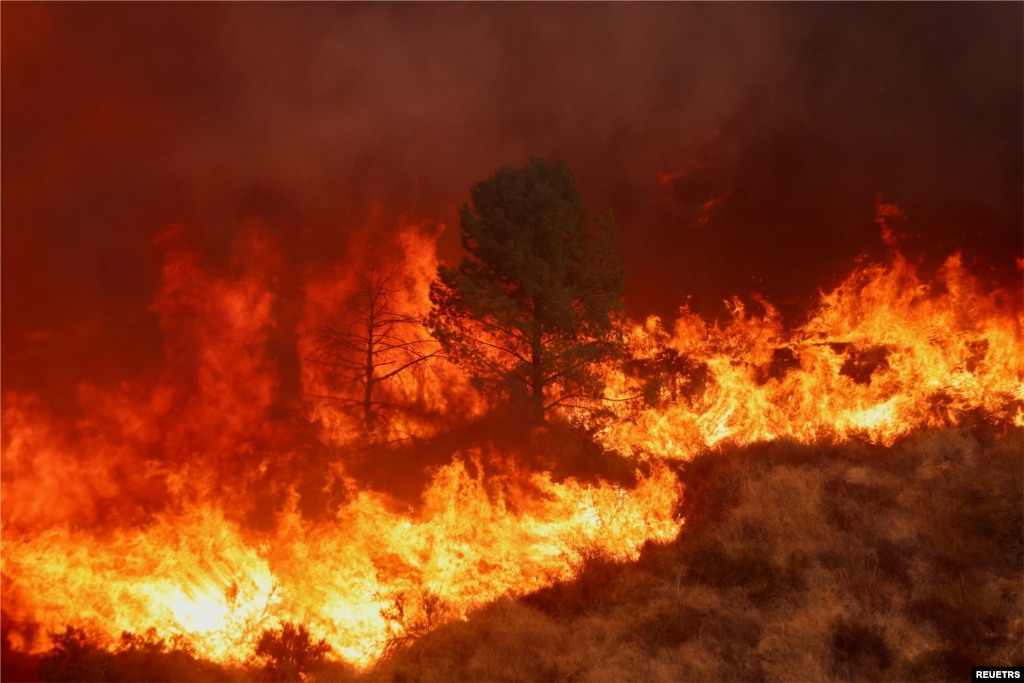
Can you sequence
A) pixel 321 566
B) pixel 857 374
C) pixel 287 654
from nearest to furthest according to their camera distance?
pixel 287 654 < pixel 321 566 < pixel 857 374

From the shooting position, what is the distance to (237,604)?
10.7 m

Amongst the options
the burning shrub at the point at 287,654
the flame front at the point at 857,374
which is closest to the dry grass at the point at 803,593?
the burning shrub at the point at 287,654

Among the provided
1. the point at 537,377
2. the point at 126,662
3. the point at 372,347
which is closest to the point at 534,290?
the point at 537,377

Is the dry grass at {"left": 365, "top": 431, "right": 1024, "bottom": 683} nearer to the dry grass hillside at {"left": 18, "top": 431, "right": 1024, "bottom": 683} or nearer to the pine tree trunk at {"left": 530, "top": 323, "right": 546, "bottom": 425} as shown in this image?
the dry grass hillside at {"left": 18, "top": 431, "right": 1024, "bottom": 683}

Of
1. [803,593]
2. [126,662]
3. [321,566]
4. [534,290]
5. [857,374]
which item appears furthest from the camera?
[857,374]

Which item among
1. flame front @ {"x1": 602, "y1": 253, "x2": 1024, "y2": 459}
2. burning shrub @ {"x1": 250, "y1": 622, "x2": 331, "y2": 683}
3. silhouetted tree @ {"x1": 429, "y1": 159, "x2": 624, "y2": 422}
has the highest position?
silhouetted tree @ {"x1": 429, "y1": 159, "x2": 624, "y2": 422}

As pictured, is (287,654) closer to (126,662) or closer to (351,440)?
(126,662)

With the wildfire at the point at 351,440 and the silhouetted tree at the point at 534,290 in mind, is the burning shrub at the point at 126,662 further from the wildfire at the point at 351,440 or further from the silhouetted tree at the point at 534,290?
the silhouetted tree at the point at 534,290

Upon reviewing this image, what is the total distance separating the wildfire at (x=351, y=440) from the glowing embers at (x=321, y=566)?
4 centimetres

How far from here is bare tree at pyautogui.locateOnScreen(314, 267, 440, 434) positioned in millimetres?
15000

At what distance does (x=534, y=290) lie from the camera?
1382cm

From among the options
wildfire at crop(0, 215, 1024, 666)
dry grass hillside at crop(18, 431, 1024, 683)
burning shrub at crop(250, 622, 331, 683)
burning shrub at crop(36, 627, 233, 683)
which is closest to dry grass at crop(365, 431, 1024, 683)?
dry grass hillside at crop(18, 431, 1024, 683)

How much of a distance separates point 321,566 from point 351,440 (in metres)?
3.83

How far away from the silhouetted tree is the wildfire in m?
1.25
